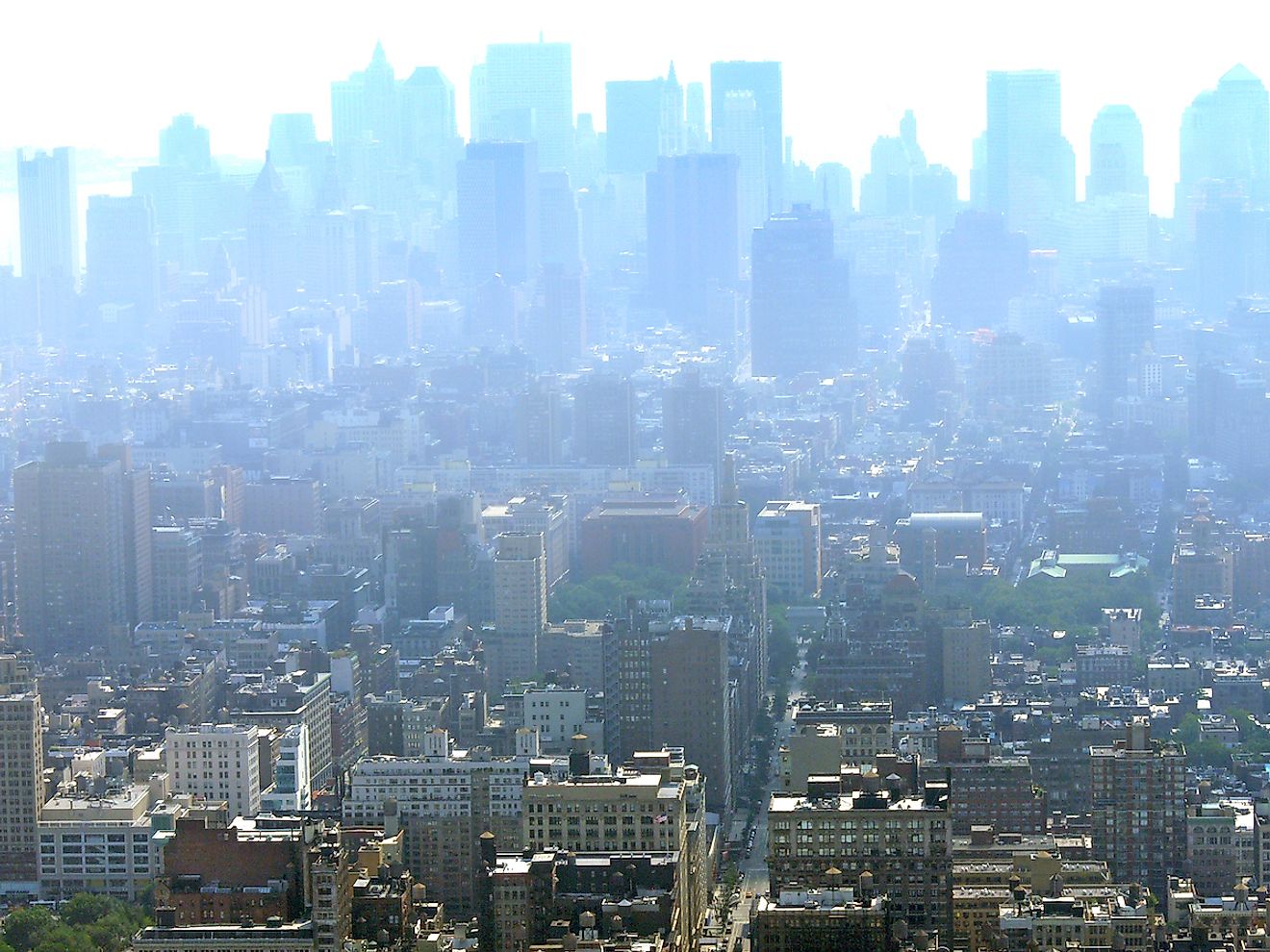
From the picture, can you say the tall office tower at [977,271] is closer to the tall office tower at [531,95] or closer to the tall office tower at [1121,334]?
the tall office tower at [1121,334]

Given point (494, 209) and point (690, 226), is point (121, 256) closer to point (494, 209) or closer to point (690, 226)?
Result: point (494, 209)

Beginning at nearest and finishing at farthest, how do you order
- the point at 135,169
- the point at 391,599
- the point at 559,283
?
1. the point at 391,599
2. the point at 559,283
3. the point at 135,169

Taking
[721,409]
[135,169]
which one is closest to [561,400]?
[721,409]

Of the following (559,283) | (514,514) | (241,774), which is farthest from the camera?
(559,283)

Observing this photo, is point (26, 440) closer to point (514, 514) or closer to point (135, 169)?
point (514, 514)

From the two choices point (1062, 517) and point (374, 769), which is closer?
point (374, 769)

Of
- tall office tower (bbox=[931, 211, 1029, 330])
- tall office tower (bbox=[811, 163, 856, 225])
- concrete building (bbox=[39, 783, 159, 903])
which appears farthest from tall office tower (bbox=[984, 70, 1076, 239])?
concrete building (bbox=[39, 783, 159, 903])

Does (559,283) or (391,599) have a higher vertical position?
(559,283)

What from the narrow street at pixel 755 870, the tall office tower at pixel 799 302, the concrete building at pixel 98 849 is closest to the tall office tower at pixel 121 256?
the tall office tower at pixel 799 302
